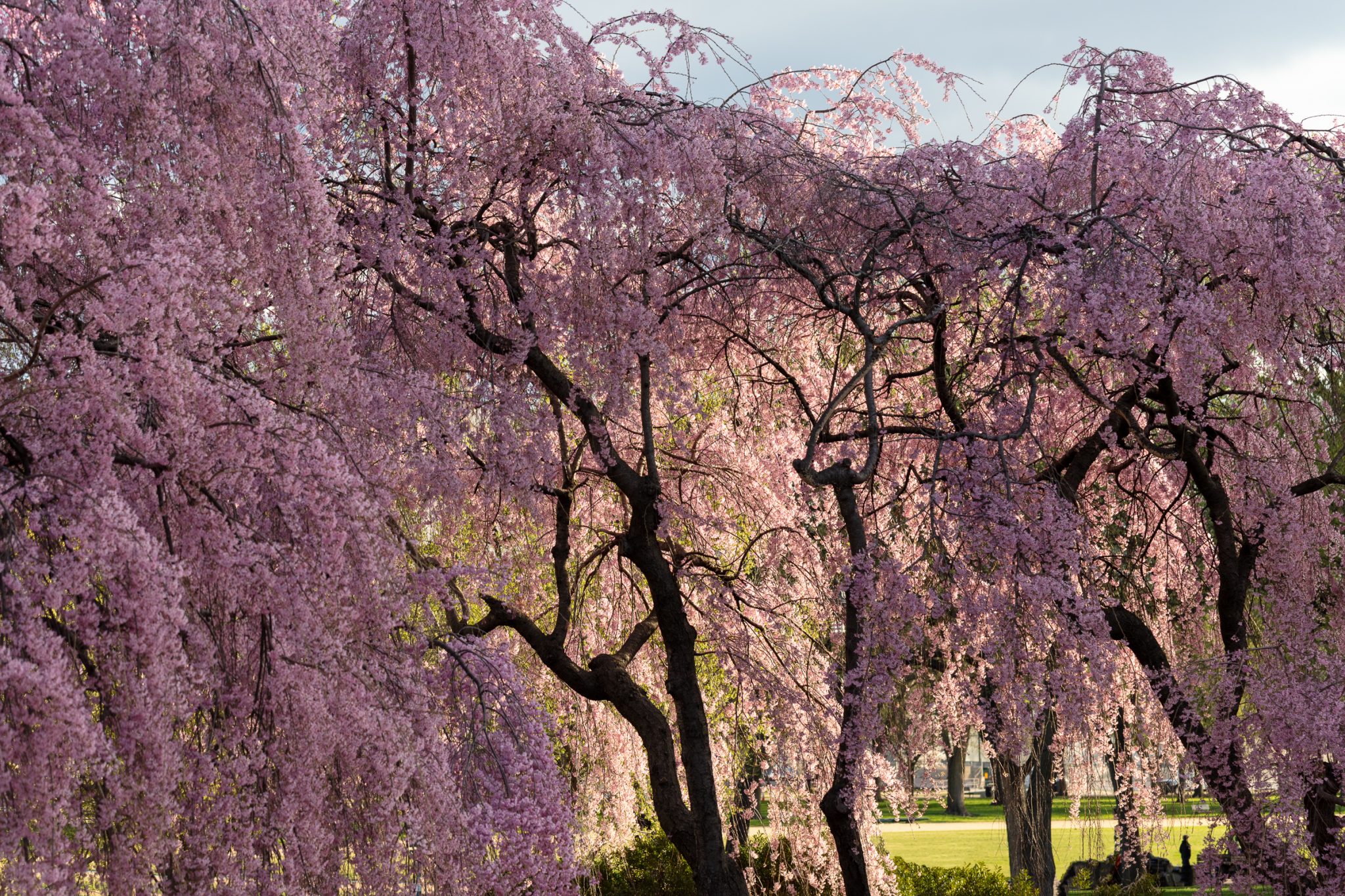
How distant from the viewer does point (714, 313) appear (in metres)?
8.36

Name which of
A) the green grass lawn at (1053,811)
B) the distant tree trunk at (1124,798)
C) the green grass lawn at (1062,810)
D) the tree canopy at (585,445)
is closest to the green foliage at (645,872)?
the tree canopy at (585,445)

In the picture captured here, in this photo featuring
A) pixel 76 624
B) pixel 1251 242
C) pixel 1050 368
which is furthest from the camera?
pixel 1050 368

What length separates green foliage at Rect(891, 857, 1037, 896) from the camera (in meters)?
9.23

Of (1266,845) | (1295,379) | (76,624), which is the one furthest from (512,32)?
(1266,845)

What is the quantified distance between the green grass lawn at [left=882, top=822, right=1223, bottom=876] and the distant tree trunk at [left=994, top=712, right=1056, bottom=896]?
4.86 meters

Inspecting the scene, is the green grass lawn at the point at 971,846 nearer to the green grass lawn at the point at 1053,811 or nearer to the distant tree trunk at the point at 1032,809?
the green grass lawn at the point at 1053,811

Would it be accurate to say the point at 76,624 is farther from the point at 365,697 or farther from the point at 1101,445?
the point at 1101,445

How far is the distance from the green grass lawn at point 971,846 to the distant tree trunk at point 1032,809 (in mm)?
4858

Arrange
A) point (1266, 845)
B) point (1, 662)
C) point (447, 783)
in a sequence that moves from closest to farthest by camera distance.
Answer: point (1, 662) → point (447, 783) → point (1266, 845)

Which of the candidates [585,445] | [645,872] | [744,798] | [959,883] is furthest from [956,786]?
[585,445]

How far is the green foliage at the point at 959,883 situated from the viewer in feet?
30.3

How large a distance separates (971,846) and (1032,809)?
45.2ft

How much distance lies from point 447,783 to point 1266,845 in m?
5.11

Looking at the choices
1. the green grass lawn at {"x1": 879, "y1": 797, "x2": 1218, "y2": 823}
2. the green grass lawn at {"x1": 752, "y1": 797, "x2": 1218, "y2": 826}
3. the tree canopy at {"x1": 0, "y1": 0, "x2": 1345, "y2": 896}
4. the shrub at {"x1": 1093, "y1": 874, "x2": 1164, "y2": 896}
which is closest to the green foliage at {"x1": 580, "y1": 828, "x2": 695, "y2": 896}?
the tree canopy at {"x1": 0, "y1": 0, "x2": 1345, "y2": 896}
